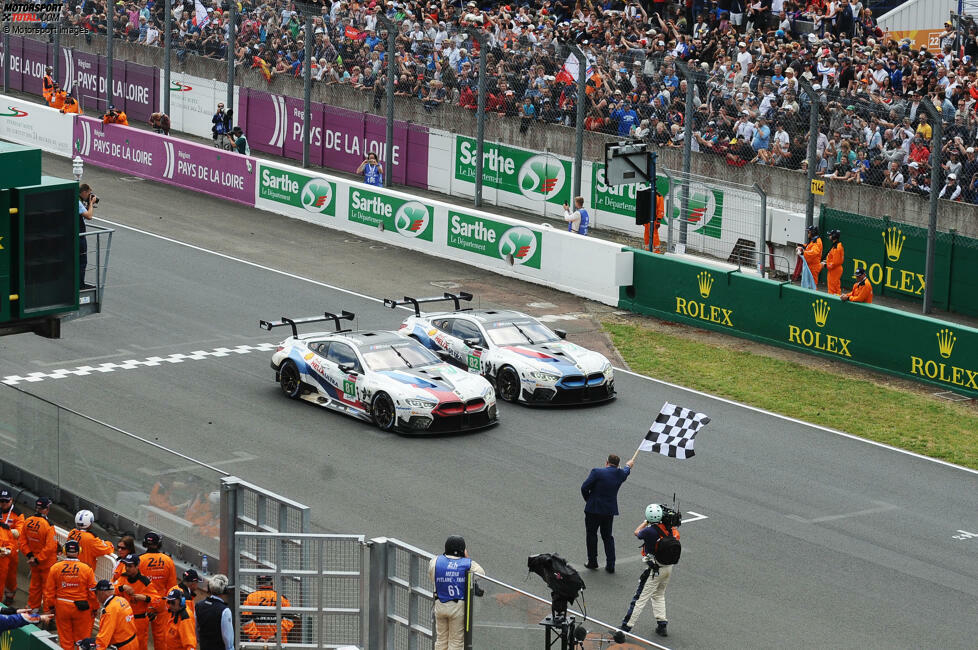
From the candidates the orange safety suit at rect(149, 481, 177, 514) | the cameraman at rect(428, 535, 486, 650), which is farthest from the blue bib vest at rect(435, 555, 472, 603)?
the orange safety suit at rect(149, 481, 177, 514)

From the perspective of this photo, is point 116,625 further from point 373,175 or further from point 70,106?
point 70,106

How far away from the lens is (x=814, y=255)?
2736 cm

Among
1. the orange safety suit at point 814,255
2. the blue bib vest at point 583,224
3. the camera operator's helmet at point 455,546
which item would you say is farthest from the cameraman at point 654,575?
the blue bib vest at point 583,224

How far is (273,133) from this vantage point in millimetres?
40625

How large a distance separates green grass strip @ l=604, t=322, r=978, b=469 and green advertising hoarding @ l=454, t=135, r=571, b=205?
314 inches

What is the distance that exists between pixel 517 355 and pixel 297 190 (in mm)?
13199

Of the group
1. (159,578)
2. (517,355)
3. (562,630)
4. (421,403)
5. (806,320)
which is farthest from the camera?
(806,320)

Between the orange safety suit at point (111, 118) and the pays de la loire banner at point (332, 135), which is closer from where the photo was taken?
the pays de la loire banner at point (332, 135)

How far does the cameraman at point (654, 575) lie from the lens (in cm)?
1481

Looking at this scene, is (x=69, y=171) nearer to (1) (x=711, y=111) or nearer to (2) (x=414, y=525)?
(1) (x=711, y=111)

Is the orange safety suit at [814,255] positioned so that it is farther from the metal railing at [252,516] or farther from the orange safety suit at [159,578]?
the orange safety suit at [159,578]

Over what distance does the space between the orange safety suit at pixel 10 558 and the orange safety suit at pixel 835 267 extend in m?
15.5

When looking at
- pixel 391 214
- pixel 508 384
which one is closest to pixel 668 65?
pixel 391 214

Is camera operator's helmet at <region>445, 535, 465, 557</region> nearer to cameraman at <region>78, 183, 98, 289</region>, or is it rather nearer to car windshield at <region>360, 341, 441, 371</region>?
cameraman at <region>78, 183, 98, 289</region>
